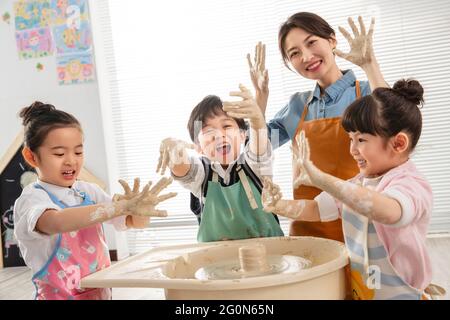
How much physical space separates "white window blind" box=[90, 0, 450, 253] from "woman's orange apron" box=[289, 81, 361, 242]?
1772 millimetres

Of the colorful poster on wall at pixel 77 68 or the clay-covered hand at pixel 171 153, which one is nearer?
the clay-covered hand at pixel 171 153

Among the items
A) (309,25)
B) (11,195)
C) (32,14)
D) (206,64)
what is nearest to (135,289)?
(11,195)

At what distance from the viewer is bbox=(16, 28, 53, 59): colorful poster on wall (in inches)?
130

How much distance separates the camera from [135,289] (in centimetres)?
252

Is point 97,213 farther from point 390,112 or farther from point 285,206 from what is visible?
point 390,112

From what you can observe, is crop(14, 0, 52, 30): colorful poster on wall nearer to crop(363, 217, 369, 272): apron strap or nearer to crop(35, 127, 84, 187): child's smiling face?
crop(35, 127, 84, 187): child's smiling face

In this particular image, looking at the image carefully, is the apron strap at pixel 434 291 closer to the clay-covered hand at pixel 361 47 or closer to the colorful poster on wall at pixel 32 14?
the clay-covered hand at pixel 361 47

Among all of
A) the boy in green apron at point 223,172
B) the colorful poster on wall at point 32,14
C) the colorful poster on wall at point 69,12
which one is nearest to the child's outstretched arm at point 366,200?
the boy in green apron at point 223,172

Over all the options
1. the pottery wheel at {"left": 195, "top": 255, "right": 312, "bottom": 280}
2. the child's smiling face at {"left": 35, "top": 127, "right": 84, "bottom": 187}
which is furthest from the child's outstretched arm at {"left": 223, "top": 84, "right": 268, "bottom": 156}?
the child's smiling face at {"left": 35, "top": 127, "right": 84, "bottom": 187}

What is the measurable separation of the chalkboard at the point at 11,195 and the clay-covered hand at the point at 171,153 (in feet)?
7.70

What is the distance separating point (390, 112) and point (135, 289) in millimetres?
2039

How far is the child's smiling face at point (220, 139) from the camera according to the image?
134cm

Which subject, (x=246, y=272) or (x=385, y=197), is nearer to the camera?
(x=385, y=197)
